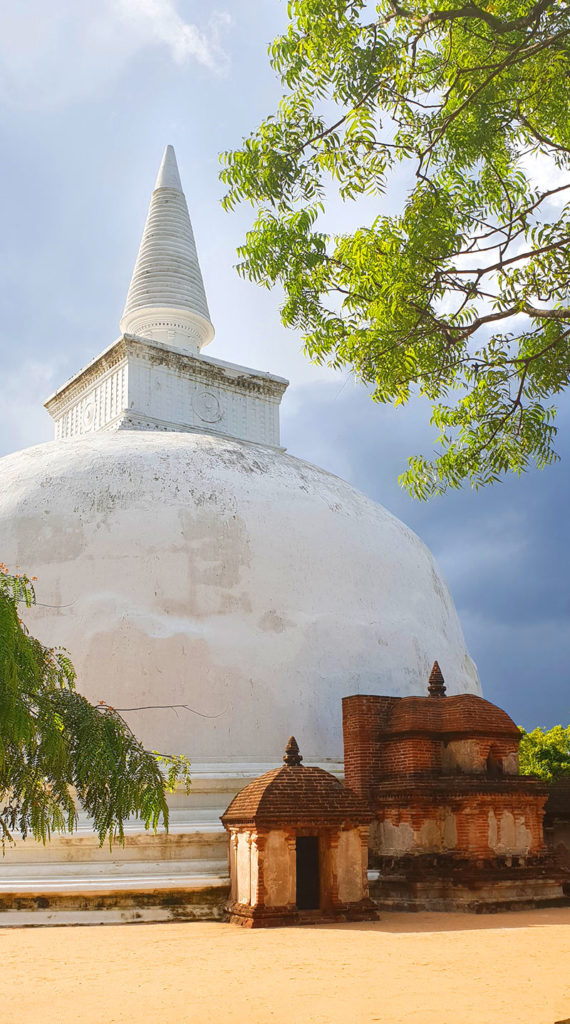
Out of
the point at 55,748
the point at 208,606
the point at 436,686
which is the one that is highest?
the point at 208,606

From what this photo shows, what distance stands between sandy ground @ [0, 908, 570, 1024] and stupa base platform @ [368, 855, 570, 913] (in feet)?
2.30

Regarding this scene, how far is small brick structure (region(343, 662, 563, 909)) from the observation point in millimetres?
10680

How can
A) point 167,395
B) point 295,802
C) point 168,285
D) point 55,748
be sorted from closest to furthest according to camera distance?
1. point 55,748
2. point 295,802
3. point 167,395
4. point 168,285

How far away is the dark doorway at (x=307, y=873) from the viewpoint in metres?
10.9

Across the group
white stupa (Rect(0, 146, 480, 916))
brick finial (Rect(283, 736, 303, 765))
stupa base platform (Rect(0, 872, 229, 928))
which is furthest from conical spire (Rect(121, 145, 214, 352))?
stupa base platform (Rect(0, 872, 229, 928))

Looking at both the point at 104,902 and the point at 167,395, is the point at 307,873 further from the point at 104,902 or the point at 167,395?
the point at 167,395

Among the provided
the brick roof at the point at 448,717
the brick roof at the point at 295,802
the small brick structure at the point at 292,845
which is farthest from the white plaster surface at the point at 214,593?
the small brick structure at the point at 292,845

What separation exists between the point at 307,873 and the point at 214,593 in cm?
354

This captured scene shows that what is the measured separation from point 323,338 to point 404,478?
118 cm

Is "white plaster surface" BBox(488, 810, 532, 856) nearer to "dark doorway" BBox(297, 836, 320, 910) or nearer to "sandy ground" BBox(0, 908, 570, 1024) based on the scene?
"sandy ground" BBox(0, 908, 570, 1024)

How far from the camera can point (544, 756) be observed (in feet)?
67.6

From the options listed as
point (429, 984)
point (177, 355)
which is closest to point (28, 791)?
point (429, 984)

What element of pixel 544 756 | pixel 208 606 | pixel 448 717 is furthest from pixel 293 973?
pixel 544 756

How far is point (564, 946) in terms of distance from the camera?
8039mm
